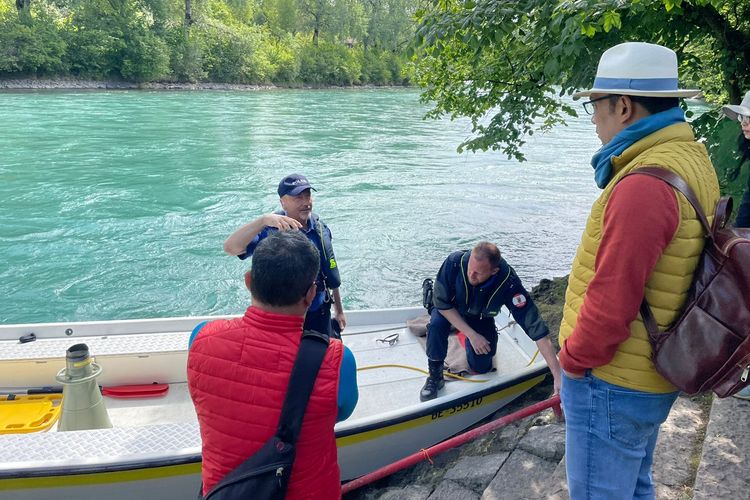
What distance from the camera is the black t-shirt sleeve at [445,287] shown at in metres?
4.29

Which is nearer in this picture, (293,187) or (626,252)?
(626,252)

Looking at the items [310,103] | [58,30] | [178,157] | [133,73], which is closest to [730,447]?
[178,157]

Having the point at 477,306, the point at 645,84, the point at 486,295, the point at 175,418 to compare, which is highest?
the point at 645,84

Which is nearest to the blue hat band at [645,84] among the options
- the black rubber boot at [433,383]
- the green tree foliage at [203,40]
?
the black rubber boot at [433,383]

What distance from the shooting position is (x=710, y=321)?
1.72 metres

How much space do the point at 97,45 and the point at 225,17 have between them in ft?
57.1

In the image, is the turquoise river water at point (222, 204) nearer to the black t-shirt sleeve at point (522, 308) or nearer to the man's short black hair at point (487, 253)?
the black t-shirt sleeve at point (522, 308)

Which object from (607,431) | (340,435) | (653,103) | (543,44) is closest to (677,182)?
(653,103)

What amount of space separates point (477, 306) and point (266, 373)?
9.42 ft

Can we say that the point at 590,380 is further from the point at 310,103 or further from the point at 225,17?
the point at 225,17

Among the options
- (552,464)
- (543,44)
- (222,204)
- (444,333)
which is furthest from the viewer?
(222,204)

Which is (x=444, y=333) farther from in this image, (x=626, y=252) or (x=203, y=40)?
(x=203, y=40)

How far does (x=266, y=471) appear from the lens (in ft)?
5.37

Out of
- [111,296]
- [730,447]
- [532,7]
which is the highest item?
[532,7]
